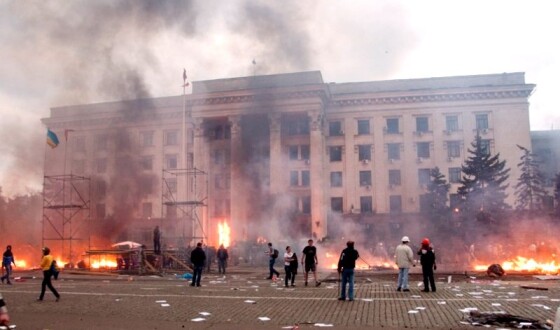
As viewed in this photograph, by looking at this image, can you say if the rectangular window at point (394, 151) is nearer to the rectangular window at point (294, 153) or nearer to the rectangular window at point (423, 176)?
the rectangular window at point (423, 176)

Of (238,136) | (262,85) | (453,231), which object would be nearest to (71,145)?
(238,136)

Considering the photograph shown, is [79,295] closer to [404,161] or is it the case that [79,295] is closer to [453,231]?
[453,231]

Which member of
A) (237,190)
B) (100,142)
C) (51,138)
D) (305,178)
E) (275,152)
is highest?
(100,142)

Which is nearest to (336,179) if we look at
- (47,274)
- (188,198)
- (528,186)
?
(188,198)

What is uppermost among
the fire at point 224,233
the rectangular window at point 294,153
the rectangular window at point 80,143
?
the rectangular window at point 80,143

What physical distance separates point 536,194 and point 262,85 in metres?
28.4

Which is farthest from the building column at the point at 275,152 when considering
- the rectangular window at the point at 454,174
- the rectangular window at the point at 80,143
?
the rectangular window at the point at 80,143

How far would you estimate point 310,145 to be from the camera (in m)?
52.7

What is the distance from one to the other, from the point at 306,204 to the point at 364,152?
8751 millimetres

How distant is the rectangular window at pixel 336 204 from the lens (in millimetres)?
54719

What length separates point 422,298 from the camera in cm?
1428

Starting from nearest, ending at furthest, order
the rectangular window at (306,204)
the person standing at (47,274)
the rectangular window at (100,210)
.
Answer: the person standing at (47,274), the rectangular window at (100,210), the rectangular window at (306,204)

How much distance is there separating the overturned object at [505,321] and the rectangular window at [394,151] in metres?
45.5

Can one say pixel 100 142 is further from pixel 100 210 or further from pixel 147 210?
pixel 147 210
